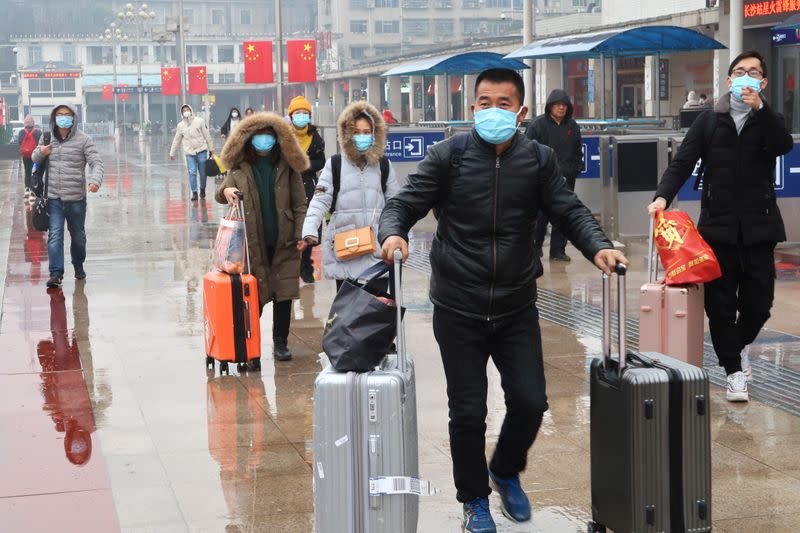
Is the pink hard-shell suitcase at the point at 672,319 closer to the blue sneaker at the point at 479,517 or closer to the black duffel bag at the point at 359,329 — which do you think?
the blue sneaker at the point at 479,517

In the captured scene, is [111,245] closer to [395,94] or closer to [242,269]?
[242,269]

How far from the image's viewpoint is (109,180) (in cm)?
3291

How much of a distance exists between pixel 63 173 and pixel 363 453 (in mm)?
8909

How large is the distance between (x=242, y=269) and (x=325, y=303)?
282cm

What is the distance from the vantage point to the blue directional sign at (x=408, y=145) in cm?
2230

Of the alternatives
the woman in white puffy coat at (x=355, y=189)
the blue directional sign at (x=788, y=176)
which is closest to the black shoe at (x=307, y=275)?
the woman in white puffy coat at (x=355, y=189)

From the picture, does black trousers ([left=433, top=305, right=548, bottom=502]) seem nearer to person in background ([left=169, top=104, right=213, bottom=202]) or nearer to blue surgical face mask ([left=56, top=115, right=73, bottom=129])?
blue surgical face mask ([left=56, top=115, right=73, bottom=129])

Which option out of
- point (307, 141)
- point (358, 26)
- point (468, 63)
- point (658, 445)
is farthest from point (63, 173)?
point (358, 26)

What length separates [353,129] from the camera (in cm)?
866

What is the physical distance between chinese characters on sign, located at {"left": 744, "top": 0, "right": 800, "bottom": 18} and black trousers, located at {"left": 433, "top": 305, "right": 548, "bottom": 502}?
25477mm

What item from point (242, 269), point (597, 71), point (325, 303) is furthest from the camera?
point (597, 71)

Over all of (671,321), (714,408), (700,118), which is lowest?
(714,408)

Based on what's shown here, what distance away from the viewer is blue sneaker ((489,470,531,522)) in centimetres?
541

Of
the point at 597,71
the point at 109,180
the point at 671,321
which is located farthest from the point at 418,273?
the point at 597,71
